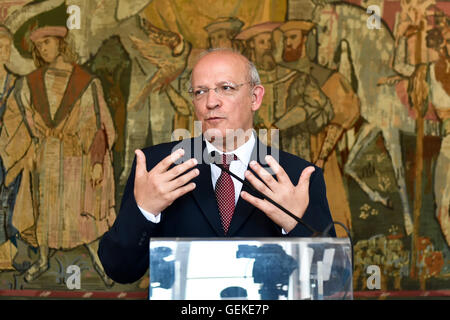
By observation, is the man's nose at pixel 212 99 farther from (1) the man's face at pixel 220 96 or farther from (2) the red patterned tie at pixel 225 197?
(2) the red patterned tie at pixel 225 197

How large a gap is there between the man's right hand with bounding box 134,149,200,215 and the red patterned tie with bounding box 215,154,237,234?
0.41 metres

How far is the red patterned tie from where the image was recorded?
8.17ft

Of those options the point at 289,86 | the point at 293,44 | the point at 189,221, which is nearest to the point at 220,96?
the point at 189,221

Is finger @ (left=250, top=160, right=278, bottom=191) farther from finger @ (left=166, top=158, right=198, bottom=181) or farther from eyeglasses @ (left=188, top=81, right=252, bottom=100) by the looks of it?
eyeglasses @ (left=188, top=81, right=252, bottom=100)

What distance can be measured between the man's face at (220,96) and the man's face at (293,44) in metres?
2.92

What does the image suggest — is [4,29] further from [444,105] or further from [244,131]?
[444,105]

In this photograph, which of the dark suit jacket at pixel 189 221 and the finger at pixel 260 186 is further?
the dark suit jacket at pixel 189 221

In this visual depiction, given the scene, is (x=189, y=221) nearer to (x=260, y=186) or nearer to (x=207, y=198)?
(x=207, y=198)

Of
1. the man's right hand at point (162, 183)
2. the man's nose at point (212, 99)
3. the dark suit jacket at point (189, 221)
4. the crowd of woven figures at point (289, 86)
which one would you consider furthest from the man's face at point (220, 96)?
the crowd of woven figures at point (289, 86)

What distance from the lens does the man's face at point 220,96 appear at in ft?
8.45

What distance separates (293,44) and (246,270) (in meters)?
4.31

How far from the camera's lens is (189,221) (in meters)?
2.50

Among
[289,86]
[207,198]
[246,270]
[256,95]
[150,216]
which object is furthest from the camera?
[289,86]
